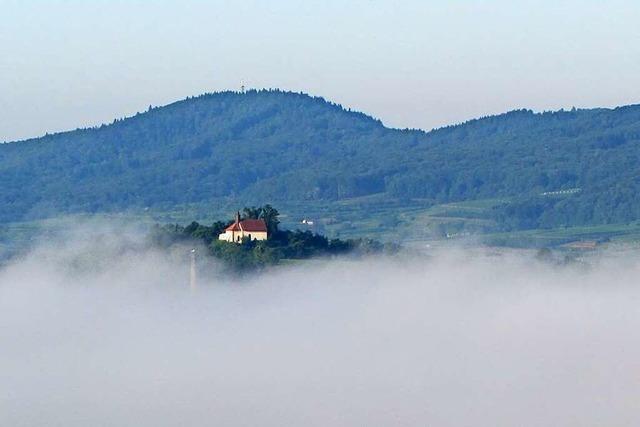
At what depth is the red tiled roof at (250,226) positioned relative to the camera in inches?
3499

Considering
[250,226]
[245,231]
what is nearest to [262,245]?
[245,231]

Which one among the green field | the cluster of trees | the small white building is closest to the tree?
→ the cluster of trees

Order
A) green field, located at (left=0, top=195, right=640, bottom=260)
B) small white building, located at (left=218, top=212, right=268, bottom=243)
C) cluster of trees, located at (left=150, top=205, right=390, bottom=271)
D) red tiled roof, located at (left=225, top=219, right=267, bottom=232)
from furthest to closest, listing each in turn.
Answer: green field, located at (left=0, top=195, right=640, bottom=260) < red tiled roof, located at (left=225, top=219, right=267, bottom=232) < small white building, located at (left=218, top=212, right=268, bottom=243) < cluster of trees, located at (left=150, top=205, right=390, bottom=271)

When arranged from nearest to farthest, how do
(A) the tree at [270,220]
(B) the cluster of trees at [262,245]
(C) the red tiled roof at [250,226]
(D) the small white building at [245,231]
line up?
(B) the cluster of trees at [262,245] < (D) the small white building at [245,231] < (C) the red tiled roof at [250,226] < (A) the tree at [270,220]

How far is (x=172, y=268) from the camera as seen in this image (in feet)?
293

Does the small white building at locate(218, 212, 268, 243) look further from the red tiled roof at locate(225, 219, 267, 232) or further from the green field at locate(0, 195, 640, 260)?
the green field at locate(0, 195, 640, 260)

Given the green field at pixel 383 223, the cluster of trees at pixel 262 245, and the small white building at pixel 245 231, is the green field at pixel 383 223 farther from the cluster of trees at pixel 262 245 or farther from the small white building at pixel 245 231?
the small white building at pixel 245 231

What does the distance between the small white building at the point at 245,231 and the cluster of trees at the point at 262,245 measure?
1.17ft

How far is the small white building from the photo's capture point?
289 feet

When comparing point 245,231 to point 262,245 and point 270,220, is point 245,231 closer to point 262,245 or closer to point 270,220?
point 270,220

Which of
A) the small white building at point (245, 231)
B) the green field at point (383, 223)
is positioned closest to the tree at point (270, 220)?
the small white building at point (245, 231)

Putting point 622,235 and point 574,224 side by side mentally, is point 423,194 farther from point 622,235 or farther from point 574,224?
point 622,235

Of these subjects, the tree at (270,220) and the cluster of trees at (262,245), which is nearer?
the cluster of trees at (262,245)

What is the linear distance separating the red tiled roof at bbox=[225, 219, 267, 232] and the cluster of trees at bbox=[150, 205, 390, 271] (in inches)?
14.3
